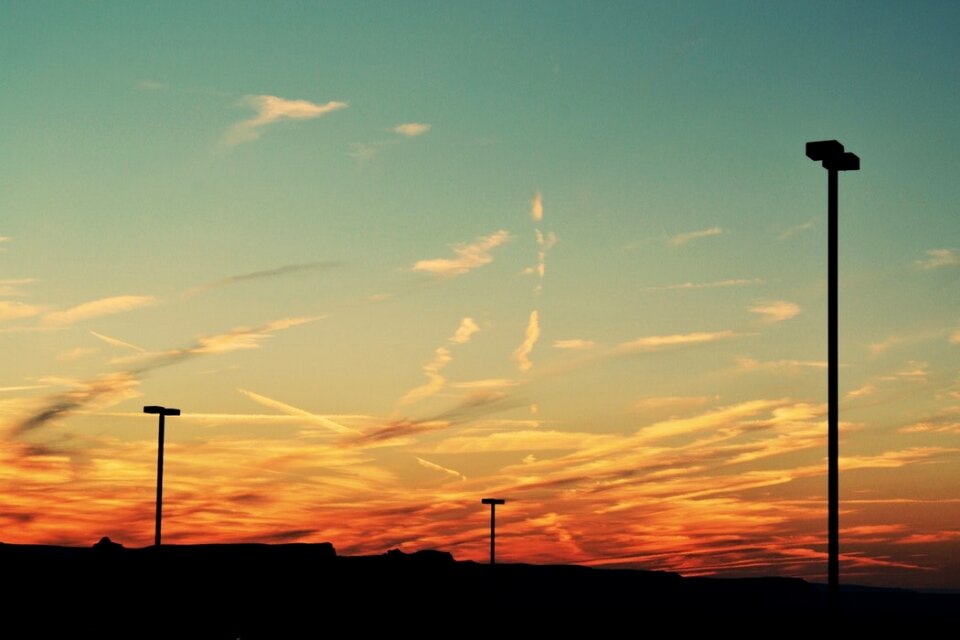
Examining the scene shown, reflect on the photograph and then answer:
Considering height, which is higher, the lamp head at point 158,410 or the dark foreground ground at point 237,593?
the lamp head at point 158,410

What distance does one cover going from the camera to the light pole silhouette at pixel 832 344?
24.1m

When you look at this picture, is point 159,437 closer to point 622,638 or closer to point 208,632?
point 208,632

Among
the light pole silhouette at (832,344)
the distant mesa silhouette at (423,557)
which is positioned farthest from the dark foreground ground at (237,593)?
the light pole silhouette at (832,344)

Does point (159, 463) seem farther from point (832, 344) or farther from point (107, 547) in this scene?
point (832, 344)

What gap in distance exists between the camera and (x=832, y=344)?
25266 millimetres

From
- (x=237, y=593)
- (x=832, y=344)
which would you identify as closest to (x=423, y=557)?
(x=237, y=593)

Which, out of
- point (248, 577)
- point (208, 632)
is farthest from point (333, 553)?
point (208, 632)

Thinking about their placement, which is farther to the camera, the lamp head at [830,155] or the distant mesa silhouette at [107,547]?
the distant mesa silhouette at [107,547]

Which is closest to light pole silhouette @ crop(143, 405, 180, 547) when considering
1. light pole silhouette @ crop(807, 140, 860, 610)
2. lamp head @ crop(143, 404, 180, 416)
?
lamp head @ crop(143, 404, 180, 416)

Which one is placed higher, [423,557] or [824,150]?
[824,150]

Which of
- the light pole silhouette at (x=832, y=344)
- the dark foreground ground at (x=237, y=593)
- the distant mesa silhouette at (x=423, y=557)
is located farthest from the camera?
the distant mesa silhouette at (x=423, y=557)

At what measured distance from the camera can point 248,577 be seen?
152ft

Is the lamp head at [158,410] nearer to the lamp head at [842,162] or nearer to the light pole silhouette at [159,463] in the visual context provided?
the light pole silhouette at [159,463]

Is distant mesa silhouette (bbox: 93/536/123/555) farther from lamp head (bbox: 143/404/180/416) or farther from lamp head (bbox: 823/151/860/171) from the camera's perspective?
lamp head (bbox: 823/151/860/171)
